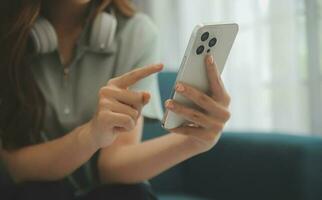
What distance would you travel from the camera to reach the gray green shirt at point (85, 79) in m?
0.85

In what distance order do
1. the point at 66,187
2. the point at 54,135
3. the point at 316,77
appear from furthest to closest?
the point at 316,77 → the point at 54,135 → the point at 66,187

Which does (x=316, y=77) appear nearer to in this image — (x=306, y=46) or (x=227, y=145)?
(x=306, y=46)

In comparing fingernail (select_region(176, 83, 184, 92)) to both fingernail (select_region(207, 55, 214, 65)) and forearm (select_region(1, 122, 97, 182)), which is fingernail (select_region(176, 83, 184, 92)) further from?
forearm (select_region(1, 122, 97, 182))

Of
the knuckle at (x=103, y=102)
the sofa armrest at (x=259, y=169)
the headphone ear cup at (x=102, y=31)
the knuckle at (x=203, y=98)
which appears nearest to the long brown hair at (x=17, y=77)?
the headphone ear cup at (x=102, y=31)

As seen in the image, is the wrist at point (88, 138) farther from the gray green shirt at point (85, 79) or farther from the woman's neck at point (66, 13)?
the woman's neck at point (66, 13)

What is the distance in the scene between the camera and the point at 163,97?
1.19m

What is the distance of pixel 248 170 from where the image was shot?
99 cm

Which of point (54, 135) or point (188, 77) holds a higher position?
point (188, 77)

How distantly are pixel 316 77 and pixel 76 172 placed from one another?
724 millimetres

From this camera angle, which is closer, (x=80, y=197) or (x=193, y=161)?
(x=80, y=197)

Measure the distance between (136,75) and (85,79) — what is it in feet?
0.90

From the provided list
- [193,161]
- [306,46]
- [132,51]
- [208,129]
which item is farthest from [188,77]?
[306,46]

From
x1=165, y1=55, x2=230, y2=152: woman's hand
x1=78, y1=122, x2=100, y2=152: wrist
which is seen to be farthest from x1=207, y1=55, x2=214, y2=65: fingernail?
x1=78, y1=122, x2=100, y2=152: wrist

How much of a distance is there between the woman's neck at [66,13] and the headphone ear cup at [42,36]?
97 millimetres
